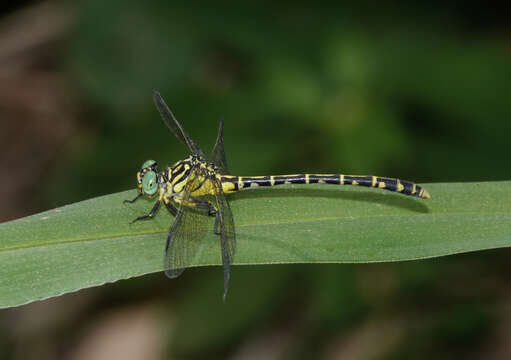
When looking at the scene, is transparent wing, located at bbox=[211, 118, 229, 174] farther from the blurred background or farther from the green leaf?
the green leaf

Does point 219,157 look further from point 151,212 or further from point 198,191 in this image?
point 151,212

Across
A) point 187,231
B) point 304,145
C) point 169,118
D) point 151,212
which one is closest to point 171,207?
point 151,212

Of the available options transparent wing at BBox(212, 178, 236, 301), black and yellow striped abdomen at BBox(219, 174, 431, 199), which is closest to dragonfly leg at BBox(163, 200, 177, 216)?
transparent wing at BBox(212, 178, 236, 301)

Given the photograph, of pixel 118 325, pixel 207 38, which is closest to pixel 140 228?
pixel 118 325

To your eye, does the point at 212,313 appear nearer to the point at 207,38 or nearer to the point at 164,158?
the point at 164,158

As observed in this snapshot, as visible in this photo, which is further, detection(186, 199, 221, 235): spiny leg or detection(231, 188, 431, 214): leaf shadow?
detection(186, 199, 221, 235): spiny leg

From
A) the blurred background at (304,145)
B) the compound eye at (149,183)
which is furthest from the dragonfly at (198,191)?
the blurred background at (304,145)

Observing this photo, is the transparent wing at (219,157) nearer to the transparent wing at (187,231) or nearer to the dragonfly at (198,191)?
the dragonfly at (198,191)
